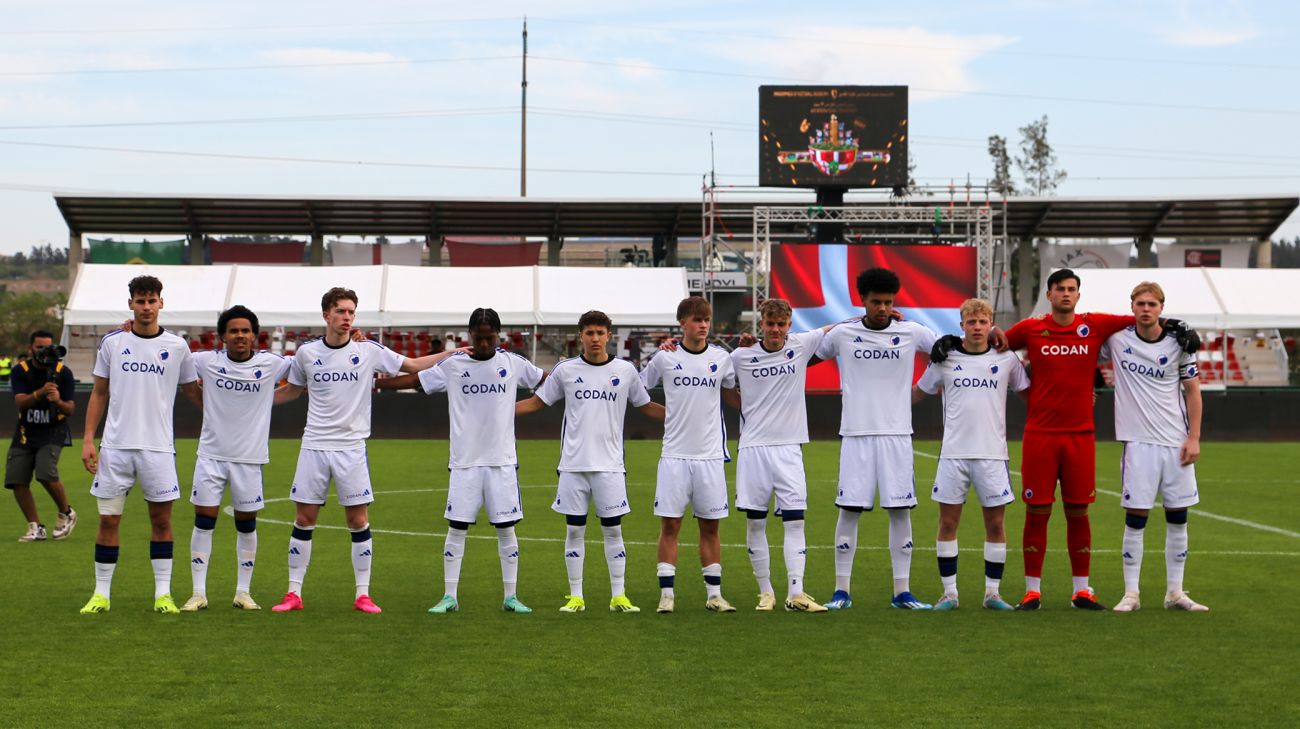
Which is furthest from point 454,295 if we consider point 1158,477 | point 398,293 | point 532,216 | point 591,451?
point 1158,477

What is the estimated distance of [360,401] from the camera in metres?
9.67

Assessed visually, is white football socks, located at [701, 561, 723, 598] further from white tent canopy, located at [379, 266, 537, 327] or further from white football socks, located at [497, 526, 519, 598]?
white tent canopy, located at [379, 266, 537, 327]

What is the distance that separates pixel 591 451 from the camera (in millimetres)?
9695

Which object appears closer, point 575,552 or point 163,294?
point 575,552

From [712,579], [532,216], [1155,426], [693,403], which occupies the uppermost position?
[532,216]

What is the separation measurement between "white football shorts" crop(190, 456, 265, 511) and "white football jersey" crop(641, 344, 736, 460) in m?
2.71

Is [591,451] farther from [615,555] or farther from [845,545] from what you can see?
[845,545]

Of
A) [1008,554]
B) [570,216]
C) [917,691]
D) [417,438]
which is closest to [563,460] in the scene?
[917,691]

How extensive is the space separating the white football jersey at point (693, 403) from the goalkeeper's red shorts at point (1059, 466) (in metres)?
2.04

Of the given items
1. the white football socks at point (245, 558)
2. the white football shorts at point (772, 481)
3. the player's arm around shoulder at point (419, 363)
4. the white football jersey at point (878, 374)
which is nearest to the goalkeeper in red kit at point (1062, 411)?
the white football jersey at point (878, 374)

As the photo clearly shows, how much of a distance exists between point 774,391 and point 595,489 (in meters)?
1.36

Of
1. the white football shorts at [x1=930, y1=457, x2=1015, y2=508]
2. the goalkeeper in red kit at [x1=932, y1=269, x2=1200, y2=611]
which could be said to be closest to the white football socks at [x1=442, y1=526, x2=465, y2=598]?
the white football shorts at [x1=930, y1=457, x2=1015, y2=508]

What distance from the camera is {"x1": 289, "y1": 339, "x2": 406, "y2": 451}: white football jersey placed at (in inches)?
378

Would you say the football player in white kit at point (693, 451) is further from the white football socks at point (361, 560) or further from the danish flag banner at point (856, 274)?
the danish flag banner at point (856, 274)
